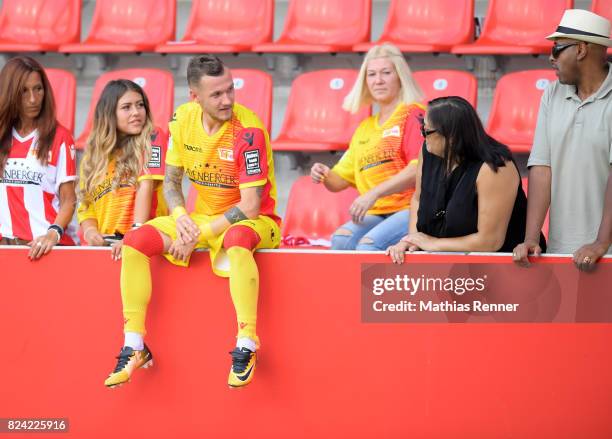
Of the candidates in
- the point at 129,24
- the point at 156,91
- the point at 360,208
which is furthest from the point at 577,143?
the point at 129,24

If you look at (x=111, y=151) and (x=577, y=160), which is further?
(x=111, y=151)

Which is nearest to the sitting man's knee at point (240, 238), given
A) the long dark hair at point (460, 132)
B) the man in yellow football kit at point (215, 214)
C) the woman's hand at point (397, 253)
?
the man in yellow football kit at point (215, 214)

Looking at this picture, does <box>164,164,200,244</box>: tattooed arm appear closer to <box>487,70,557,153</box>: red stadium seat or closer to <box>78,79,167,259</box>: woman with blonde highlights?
<box>78,79,167,259</box>: woman with blonde highlights

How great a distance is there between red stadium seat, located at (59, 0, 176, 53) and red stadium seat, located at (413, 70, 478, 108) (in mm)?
1770

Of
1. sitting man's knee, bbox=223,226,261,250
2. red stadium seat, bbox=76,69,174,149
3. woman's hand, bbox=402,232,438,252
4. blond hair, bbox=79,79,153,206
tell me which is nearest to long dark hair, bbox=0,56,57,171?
blond hair, bbox=79,79,153,206

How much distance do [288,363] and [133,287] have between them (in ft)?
1.90

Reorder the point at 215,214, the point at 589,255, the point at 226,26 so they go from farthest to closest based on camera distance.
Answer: the point at 226,26, the point at 215,214, the point at 589,255

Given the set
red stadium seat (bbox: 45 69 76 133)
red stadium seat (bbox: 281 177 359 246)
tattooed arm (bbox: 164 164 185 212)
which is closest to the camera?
tattooed arm (bbox: 164 164 185 212)

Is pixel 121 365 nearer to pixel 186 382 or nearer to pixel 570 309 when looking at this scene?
pixel 186 382

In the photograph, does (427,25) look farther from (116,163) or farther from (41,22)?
(116,163)

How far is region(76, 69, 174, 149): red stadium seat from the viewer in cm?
573

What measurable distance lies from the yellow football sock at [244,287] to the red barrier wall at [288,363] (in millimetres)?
132

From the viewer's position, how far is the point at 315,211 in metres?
5.20

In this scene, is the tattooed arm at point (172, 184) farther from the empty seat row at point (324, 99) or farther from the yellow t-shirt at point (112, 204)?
the empty seat row at point (324, 99)
